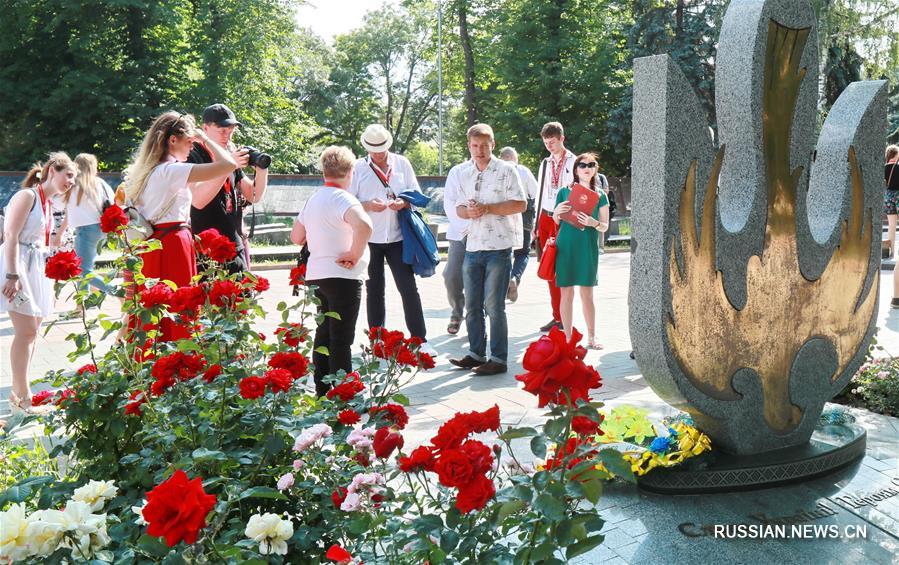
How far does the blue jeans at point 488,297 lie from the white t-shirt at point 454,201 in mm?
451

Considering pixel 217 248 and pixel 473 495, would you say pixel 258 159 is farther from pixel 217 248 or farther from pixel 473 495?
pixel 473 495

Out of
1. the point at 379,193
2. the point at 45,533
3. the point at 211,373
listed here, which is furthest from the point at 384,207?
the point at 45,533

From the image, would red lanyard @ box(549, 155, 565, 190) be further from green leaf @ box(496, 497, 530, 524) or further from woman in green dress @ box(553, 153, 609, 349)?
green leaf @ box(496, 497, 530, 524)

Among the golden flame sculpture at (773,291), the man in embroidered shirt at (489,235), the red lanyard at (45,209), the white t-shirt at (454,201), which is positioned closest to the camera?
the golden flame sculpture at (773,291)

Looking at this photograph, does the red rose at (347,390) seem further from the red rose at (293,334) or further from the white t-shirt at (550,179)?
the white t-shirt at (550,179)

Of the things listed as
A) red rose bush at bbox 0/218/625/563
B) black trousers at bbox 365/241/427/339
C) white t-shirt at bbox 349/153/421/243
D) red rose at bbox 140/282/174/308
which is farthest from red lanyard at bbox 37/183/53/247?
red rose at bbox 140/282/174/308

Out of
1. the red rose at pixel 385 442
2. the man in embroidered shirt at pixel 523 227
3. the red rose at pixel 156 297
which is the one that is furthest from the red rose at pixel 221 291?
the man in embroidered shirt at pixel 523 227

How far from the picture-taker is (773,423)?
4199 millimetres

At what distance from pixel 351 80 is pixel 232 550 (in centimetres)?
5028

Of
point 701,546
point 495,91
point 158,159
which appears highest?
point 495,91

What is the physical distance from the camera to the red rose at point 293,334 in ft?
10.5

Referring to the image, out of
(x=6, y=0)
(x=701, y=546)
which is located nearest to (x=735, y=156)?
(x=701, y=546)

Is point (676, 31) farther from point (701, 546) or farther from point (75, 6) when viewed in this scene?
point (701, 546)

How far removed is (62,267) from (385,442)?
1493 millimetres
